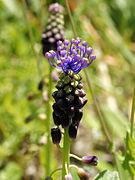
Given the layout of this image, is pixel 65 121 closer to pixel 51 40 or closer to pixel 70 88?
pixel 70 88

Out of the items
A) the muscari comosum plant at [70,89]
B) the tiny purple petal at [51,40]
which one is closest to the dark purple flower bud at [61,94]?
the muscari comosum plant at [70,89]

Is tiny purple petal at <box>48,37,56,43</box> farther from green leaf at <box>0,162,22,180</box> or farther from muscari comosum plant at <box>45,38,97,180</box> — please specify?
green leaf at <box>0,162,22,180</box>

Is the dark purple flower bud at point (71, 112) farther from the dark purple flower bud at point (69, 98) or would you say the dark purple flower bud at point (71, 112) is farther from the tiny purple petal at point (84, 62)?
the tiny purple petal at point (84, 62)

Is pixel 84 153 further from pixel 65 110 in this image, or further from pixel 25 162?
pixel 65 110

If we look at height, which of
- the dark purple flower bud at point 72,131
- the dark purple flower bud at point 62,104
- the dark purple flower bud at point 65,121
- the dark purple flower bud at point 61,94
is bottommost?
the dark purple flower bud at point 72,131

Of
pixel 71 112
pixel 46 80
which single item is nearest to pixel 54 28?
pixel 46 80

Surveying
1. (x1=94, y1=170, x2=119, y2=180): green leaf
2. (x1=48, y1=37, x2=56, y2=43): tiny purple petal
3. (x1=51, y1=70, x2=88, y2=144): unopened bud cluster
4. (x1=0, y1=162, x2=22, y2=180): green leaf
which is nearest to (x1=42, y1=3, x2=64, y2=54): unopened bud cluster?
(x1=48, y1=37, x2=56, y2=43): tiny purple petal
